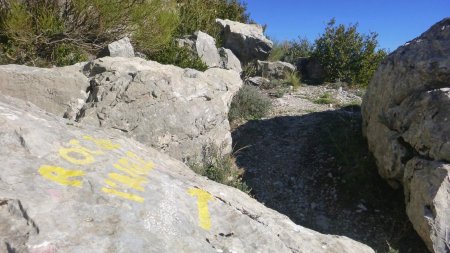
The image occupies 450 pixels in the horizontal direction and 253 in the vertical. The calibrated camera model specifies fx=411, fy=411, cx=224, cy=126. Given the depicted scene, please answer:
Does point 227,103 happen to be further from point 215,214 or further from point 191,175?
point 215,214

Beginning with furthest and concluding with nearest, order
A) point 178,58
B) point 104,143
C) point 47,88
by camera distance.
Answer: point 178,58
point 47,88
point 104,143

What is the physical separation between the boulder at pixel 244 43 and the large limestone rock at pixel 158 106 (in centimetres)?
615

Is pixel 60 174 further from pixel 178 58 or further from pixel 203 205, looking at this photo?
pixel 178 58

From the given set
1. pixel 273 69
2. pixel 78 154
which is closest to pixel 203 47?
pixel 273 69

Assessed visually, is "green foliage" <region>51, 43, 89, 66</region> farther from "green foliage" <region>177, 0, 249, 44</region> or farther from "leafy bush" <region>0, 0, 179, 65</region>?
"green foliage" <region>177, 0, 249, 44</region>

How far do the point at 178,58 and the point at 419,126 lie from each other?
18.2 feet

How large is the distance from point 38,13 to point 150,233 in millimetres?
6822

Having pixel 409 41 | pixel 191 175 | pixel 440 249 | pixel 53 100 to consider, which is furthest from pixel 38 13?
pixel 440 249

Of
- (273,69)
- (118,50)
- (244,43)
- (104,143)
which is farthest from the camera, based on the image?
(244,43)

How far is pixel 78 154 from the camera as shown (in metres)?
2.56

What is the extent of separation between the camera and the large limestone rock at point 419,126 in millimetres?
3982

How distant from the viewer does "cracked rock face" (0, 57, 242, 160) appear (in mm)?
5043

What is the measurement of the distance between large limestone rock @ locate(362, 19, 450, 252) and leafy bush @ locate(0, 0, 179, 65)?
16.9ft

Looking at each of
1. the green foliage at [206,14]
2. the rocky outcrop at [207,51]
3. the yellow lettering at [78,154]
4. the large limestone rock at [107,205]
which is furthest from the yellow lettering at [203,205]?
the green foliage at [206,14]
